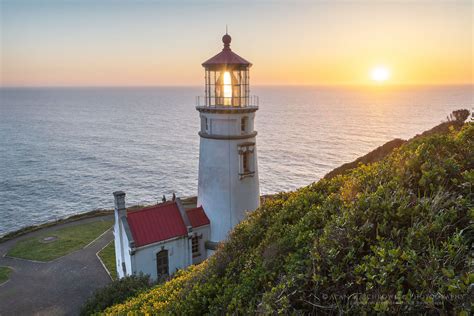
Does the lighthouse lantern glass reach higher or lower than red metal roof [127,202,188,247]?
higher

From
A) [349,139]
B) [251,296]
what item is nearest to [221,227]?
[251,296]

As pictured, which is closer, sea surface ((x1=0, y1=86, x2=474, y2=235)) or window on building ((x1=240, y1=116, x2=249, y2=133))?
window on building ((x1=240, y1=116, x2=249, y2=133))

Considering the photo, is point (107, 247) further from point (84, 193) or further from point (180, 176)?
point (180, 176)

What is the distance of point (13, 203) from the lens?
133 feet

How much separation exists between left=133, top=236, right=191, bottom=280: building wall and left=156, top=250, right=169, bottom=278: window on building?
167mm

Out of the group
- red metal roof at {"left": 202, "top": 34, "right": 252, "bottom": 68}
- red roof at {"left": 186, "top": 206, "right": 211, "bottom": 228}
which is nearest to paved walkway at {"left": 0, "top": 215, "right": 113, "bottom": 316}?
red roof at {"left": 186, "top": 206, "right": 211, "bottom": 228}

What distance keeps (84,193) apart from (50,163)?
1936 centimetres

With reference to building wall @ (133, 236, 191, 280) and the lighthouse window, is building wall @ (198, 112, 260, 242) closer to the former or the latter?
the lighthouse window

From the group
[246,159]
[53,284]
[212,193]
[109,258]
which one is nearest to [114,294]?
[212,193]

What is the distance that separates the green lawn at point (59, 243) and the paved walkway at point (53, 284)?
0.76 m

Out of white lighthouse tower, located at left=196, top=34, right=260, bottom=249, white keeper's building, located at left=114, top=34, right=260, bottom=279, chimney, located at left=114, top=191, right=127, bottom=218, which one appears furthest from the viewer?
white lighthouse tower, located at left=196, top=34, right=260, bottom=249

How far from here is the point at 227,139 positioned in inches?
691

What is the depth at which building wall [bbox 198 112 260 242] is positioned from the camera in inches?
691

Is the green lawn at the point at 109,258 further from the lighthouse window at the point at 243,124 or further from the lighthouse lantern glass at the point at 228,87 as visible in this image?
the lighthouse lantern glass at the point at 228,87
